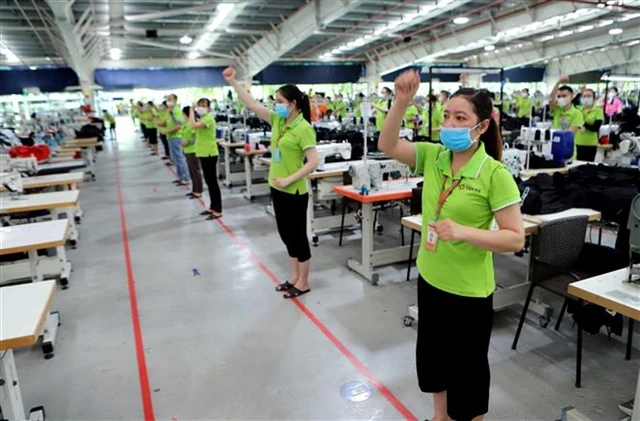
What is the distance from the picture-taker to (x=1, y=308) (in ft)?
6.04

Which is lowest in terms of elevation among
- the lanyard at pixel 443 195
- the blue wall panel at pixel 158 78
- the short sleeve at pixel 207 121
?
the lanyard at pixel 443 195

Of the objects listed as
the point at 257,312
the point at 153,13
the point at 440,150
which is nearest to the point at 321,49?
the point at 153,13

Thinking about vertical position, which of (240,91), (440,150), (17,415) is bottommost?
(17,415)

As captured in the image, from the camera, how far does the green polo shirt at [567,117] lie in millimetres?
5469

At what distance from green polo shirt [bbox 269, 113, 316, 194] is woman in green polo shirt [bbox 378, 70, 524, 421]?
A: 1.55 m

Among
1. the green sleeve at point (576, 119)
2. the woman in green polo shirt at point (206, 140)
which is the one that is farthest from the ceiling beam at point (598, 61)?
the woman in green polo shirt at point (206, 140)

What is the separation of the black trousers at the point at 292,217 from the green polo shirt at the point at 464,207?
1.67m

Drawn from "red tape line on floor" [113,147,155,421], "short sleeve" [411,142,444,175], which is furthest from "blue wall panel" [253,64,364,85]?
"short sleeve" [411,142,444,175]

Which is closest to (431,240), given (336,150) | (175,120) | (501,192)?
(501,192)

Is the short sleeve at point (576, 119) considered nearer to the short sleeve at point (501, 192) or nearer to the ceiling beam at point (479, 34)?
the short sleeve at point (501, 192)

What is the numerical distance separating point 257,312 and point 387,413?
4.61 ft

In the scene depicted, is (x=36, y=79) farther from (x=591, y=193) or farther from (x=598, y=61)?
(x=598, y=61)

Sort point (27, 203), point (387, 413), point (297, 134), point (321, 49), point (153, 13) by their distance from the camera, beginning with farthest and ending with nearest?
point (321, 49)
point (153, 13)
point (27, 203)
point (297, 134)
point (387, 413)

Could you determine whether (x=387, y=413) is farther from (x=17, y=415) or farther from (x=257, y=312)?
(x=17, y=415)
